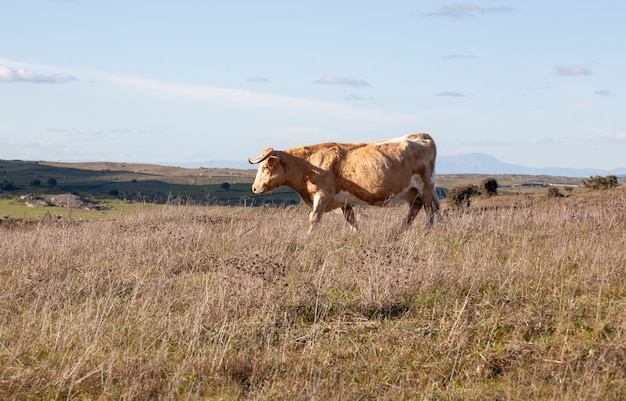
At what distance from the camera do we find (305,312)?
9211 millimetres

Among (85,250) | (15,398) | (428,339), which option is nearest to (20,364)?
(15,398)

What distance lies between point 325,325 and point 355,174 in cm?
799

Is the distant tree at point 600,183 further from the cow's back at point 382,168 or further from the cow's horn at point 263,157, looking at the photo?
the cow's horn at point 263,157

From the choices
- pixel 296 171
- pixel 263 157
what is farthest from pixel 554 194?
Answer: pixel 263 157

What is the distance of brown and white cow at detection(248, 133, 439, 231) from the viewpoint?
16406 mm

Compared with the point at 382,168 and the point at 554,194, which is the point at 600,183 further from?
the point at 382,168

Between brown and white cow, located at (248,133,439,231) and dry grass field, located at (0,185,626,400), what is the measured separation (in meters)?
3.45

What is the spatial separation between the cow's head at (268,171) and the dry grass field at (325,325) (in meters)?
3.98

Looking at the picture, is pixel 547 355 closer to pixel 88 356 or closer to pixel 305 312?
pixel 305 312

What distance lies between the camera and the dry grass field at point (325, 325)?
7113mm

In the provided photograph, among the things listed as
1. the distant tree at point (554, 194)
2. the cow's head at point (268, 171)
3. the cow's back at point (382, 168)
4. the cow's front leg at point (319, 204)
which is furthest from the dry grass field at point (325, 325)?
the distant tree at point (554, 194)

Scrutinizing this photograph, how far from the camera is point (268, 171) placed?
17.2 metres

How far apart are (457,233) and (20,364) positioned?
29.7 ft

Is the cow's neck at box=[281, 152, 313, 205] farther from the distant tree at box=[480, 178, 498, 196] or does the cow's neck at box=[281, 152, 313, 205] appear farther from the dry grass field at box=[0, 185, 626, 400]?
the distant tree at box=[480, 178, 498, 196]
